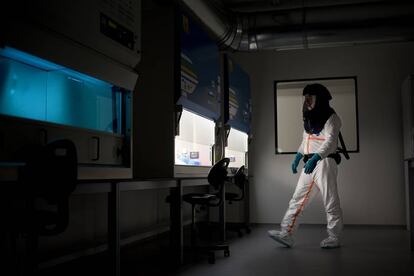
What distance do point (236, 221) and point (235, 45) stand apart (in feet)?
8.59

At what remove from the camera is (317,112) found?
4527 mm

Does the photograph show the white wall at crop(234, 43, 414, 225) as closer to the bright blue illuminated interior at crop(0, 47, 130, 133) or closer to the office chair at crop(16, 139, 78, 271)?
the bright blue illuminated interior at crop(0, 47, 130, 133)

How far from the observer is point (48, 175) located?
1.75m

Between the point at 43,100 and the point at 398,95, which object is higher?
the point at 398,95

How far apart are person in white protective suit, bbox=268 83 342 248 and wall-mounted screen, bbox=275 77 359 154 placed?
2025mm

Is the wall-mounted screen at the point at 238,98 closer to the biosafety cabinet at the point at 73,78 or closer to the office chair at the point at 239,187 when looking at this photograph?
the office chair at the point at 239,187

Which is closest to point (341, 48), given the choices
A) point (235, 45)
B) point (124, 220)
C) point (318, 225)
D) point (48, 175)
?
point (235, 45)

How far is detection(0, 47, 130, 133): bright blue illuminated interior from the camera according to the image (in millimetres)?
2004

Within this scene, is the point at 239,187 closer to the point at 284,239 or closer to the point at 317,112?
the point at 284,239

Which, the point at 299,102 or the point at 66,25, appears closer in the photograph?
the point at 66,25

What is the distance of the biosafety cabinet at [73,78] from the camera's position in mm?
1896

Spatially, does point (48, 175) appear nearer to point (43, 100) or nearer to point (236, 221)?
point (43, 100)

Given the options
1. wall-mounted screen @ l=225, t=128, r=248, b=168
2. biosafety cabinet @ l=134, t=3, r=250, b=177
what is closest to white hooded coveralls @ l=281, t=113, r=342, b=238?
biosafety cabinet @ l=134, t=3, r=250, b=177

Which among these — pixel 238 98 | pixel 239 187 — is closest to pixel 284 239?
pixel 239 187
